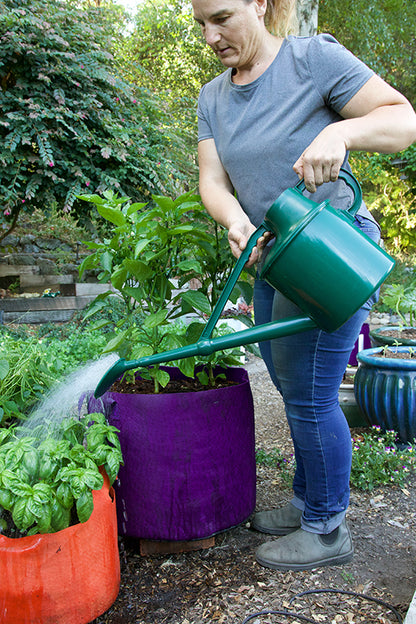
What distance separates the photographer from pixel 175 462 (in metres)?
1.40

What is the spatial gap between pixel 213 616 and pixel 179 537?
0.81ft

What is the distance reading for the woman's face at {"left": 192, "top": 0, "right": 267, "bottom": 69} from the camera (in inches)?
48.0

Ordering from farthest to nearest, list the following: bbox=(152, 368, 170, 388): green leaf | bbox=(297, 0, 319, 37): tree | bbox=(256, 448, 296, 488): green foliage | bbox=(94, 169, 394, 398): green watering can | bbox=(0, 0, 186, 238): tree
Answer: bbox=(297, 0, 319, 37): tree, bbox=(0, 0, 186, 238): tree, bbox=(256, 448, 296, 488): green foliage, bbox=(152, 368, 170, 388): green leaf, bbox=(94, 169, 394, 398): green watering can

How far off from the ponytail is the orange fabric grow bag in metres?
1.37

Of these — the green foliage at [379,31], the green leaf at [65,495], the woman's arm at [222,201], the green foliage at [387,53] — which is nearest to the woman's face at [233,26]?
the woman's arm at [222,201]

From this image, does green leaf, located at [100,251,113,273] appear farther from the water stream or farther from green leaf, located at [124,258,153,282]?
the water stream

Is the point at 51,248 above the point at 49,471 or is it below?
above

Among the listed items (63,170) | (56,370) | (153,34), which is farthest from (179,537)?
(153,34)

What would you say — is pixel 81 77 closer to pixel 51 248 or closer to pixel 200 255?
pixel 200 255

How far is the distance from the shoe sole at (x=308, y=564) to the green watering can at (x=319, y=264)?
2.43 ft

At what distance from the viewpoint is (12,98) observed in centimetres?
400

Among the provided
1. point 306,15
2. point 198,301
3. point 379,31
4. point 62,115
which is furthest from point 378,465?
point 379,31

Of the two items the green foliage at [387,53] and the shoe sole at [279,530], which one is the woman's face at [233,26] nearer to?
the shoe sole at [279,530]

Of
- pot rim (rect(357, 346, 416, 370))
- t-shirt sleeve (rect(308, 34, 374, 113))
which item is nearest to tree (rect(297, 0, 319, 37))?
pot rim (rect(357, 346, 416, 370))
